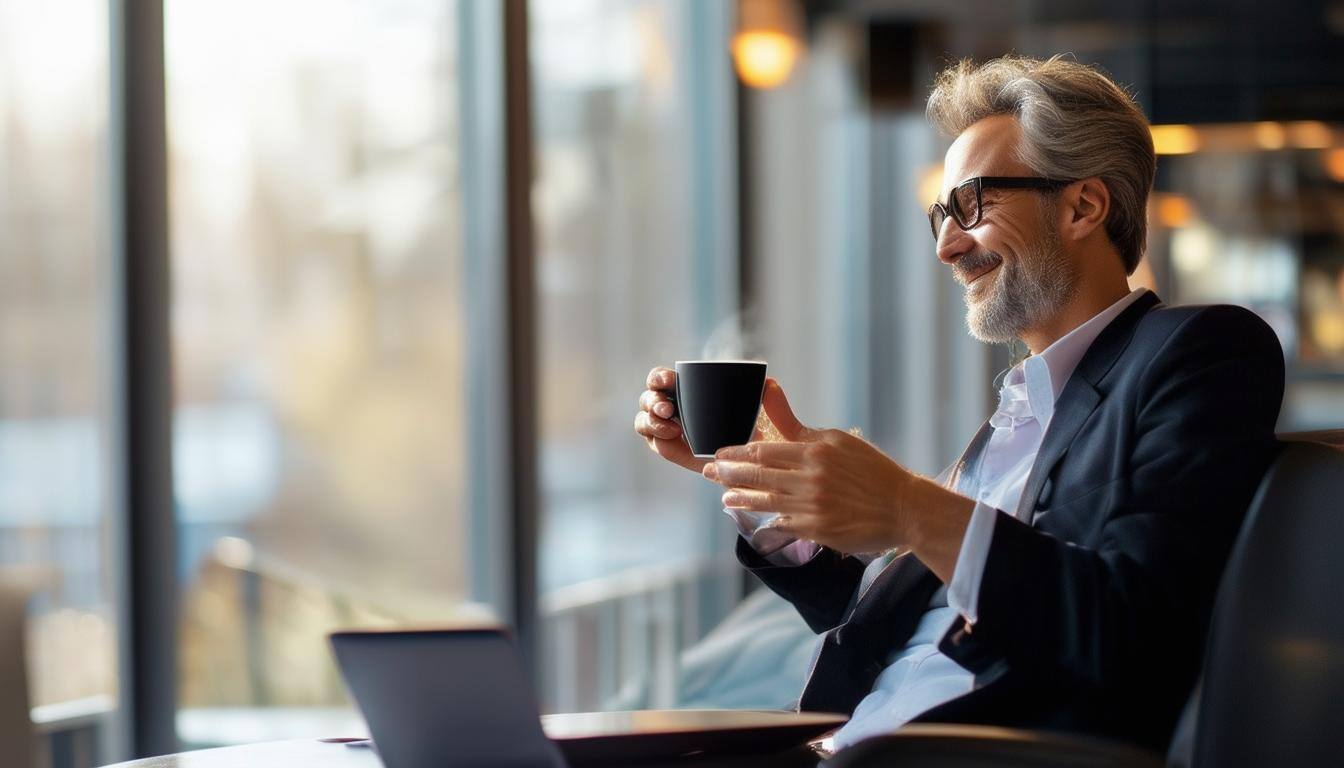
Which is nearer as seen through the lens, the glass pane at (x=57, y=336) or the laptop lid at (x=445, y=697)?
the laptop lid at (x=445, y=697)

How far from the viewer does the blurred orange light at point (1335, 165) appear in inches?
254

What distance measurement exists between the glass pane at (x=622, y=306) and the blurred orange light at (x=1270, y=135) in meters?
2.75

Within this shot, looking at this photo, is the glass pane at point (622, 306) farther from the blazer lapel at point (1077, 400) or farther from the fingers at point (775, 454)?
the fingers at point (775, 454)

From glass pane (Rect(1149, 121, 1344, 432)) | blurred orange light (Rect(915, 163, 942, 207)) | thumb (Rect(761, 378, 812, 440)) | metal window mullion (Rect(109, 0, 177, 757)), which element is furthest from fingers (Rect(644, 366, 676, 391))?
blurred orange light (Rect(915, 163, 942, 207))

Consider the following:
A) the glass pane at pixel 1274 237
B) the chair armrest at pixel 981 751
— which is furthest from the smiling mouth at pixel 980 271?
the glass pane at pixel 1274 237

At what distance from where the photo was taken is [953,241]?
1.64 metres

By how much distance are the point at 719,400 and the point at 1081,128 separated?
615 mm

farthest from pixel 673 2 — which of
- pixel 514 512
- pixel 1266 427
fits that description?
pixel 1266 427

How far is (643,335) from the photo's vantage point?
4.50 meters

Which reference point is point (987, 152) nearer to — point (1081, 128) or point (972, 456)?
point (1081, 128)

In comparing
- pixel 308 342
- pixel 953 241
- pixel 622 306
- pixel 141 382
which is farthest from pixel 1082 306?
pixel 622 306

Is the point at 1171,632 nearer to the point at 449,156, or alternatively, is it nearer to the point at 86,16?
the point at 86,16

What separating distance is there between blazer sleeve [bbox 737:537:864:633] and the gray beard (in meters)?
0.33

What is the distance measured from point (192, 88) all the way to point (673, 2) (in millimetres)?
2628
